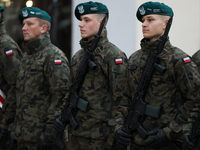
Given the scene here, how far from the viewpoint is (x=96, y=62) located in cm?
343

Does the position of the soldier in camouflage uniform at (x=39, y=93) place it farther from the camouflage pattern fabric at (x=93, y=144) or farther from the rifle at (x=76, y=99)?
the camouflage pattern fabric at (x=93, y=144)

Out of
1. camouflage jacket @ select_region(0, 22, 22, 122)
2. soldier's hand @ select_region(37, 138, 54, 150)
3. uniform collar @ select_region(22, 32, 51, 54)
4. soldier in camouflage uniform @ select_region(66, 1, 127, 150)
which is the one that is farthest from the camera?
camouflage jacket @ select_region(0, 22, 22, 122)

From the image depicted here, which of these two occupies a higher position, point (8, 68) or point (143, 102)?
point (143, 102)

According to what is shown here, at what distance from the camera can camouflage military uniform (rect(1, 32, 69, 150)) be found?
12.4 feet

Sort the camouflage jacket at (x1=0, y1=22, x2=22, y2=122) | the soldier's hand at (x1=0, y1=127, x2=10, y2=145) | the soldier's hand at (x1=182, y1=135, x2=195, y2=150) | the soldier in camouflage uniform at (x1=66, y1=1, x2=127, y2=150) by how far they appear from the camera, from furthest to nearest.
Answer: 1. the soldier's hand at (x1=0, y1=127, x2=10, y2=145)
2. the camouflage jacket at (x1=0, y1=22, x2=22, y2=122)
3. the soldier in camouflage uniform at (x1=66, y1=1, x2=127, y2=150)
4. the soldier's hand at (x1=182, y1=135, x2=195, y2=150)

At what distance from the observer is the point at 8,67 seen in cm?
439

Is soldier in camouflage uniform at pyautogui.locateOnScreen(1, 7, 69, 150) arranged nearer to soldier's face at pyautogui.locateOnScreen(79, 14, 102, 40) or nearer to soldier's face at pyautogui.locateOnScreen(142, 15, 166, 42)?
soldier's face at pyautogui.locateOnScreen(79, 14, 102, 40)

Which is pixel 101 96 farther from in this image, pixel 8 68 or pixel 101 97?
pixel 8 68

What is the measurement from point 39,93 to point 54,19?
8.09ft

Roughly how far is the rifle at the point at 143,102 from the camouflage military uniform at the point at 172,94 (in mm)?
40

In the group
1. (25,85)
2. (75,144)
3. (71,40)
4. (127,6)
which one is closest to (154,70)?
(75,144)

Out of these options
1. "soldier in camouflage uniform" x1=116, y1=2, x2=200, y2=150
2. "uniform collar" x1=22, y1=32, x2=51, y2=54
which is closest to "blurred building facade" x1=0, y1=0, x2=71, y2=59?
"uniform collar" x1=22, y1=32, x2=51, y2=54

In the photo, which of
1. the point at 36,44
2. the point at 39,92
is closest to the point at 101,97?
the point at 39,92

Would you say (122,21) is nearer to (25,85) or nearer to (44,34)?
(44,34)
